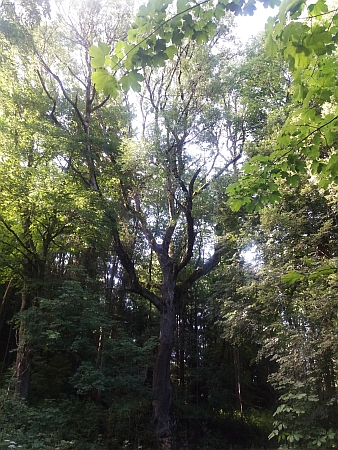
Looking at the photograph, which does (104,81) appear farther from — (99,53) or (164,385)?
(164,385)

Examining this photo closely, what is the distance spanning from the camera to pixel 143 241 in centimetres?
1349

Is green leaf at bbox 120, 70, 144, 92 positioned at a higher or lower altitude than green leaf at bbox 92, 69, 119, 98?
higher

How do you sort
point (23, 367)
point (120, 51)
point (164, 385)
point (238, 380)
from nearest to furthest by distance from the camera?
1. point (120, 51)
2. point (23, 367)
3. point (164, 385)
4. point (238, 380)

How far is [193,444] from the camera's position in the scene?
11422 millimetres

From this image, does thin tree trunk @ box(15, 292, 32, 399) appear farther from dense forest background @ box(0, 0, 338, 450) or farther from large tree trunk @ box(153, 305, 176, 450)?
large tree trunk @ box(153, 305, 176, 450)

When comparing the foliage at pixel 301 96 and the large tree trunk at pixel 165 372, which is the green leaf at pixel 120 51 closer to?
the foliage at pixel 301 96

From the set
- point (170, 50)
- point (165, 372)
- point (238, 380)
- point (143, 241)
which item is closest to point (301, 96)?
point (170, 50)

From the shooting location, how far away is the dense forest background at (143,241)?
22.4 feet

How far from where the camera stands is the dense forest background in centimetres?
682

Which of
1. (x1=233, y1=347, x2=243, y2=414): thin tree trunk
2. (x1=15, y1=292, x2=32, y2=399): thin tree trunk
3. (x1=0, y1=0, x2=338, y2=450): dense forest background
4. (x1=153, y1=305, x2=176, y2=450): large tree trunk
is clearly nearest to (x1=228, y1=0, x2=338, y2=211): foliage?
(x1=0, y1=0, x2=338, y2=450): dense forest background

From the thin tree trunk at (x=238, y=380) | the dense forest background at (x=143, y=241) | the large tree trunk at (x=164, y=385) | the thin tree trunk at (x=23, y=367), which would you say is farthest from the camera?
the thin tree trunk at (x=238, y=380)

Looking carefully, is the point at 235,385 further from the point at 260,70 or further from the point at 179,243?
the point at 260,70

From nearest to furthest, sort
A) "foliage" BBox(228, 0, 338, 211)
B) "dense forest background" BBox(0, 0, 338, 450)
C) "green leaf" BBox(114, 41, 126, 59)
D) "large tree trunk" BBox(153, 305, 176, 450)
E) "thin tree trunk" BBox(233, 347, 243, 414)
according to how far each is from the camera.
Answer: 1. "foliage" BBox(228, 0, 338, 211)
2. "green leaf" BBox(114, 41, 126, 59)
3. "dense forest background" BBox(0, 0, 338, 450)
4. "large tree trunk" BBox(153, 305, 176, 450)
5. "thin tree trunk" BBox(233, 347, 243, 414)

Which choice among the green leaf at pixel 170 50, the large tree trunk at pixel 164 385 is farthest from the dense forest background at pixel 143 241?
the green leaf at pixel 170 50
